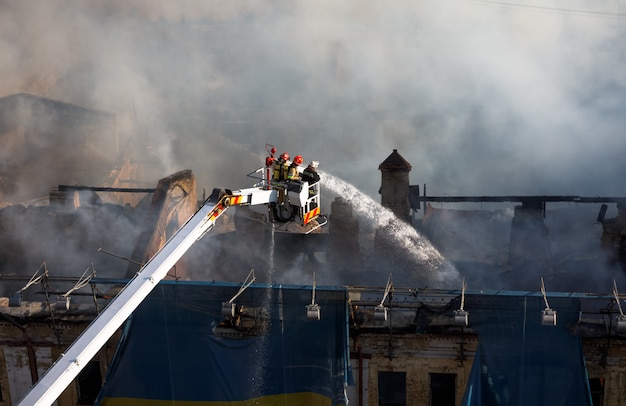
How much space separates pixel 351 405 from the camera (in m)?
12.9

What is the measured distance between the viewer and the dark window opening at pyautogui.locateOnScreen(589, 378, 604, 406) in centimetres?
1254

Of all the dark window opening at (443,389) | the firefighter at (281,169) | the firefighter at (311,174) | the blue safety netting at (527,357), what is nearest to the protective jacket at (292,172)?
the firefighter at (281,169)

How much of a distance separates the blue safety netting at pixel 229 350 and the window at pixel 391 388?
1218mm

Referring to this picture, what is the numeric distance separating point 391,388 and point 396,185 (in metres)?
6.22

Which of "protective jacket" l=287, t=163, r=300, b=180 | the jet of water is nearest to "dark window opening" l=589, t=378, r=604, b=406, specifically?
the jet of water

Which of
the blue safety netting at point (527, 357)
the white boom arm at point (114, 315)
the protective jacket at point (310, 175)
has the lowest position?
the blue safety netting at point (527, 357)

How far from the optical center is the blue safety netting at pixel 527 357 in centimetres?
1176

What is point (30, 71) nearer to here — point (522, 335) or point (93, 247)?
point (93, 247)

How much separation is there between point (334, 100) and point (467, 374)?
38.8 meters

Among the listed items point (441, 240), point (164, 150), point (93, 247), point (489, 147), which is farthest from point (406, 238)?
point (489, 147)

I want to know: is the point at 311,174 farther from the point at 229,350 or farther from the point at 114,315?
the point at 114,315

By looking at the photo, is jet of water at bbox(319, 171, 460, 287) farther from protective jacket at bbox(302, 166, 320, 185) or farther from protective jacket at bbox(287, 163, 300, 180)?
protective jacket at bbox(287, 163, 300, 180)

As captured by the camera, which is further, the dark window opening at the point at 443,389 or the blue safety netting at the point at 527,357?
the dark window opening at the point at 443,389

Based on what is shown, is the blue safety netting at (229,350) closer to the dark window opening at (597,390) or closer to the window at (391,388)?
the window at (391,388)
